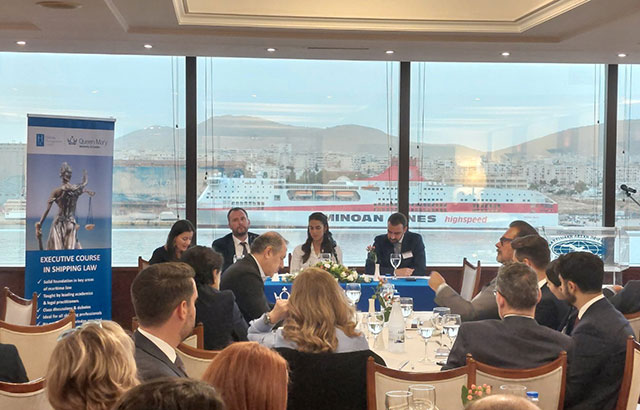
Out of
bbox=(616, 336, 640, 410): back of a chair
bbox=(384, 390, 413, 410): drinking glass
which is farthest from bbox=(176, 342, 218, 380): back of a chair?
bbox=(616, 336, 640, 410): back of a chair

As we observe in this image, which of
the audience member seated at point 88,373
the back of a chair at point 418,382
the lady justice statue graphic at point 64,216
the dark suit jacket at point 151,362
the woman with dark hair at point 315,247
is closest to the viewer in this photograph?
the audience member seated at point 88,373

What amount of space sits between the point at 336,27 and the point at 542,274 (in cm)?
295

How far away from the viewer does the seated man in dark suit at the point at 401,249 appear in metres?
7.63

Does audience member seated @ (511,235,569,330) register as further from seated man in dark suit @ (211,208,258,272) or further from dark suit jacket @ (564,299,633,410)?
seated man in dark suit @ (211,208,258,272)

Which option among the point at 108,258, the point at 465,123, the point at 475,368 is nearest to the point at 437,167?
the point at 465,123

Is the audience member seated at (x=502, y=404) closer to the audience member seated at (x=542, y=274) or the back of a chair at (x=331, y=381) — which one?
the back of a chair at (x=331, y=381)

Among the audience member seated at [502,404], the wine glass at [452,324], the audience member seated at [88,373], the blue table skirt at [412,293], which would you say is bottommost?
the blue table skirt at [412,293]

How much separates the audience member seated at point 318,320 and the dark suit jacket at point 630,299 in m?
2.35

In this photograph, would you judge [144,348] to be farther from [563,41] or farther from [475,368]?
[563,41]

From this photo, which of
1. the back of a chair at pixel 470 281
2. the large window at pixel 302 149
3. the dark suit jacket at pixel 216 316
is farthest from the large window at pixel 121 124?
the dark suit jacket at pixel 216 316

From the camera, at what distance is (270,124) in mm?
8859

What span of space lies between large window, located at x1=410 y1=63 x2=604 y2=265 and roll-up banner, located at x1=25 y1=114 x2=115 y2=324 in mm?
3683

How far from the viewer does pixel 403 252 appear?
25.2 ft

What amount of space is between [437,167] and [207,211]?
282 centimetres
